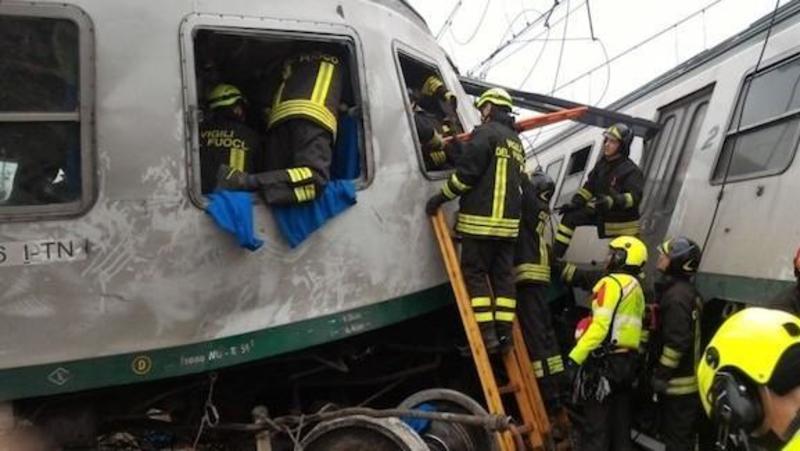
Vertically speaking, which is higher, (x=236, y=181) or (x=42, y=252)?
(x=236, y=181)

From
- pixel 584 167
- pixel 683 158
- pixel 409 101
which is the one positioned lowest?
pixel 409 101

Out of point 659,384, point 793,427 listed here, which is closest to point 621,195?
point 659,384

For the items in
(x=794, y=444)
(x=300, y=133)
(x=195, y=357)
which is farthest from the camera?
(x=300, y=133)

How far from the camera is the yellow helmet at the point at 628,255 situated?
5145mm

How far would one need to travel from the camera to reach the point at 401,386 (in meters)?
4.79

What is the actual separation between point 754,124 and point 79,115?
416 cm

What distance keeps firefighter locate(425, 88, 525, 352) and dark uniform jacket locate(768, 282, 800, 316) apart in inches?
55.3

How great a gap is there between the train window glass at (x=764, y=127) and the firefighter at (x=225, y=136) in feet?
10.2

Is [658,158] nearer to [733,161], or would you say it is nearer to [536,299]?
[733,161]

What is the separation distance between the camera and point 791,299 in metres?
3.93

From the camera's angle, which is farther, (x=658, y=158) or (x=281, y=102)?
(x=658, y=158)

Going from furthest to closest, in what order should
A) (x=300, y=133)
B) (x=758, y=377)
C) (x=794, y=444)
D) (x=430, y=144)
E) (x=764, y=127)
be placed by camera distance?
(x=764, y=127) → (x=430, y=144) → (x=300, y=133) → (x=758, y=377) → (x=794, y=444)

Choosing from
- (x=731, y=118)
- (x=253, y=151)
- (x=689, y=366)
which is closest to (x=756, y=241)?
(x=689, y=366)

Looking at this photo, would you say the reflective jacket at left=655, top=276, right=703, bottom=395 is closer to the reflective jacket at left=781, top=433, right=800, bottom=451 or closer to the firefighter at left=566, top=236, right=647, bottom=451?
the firefighter at left=566, top=236, right=647, bottom=451
